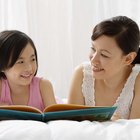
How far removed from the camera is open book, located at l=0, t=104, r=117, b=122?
969 millimetres

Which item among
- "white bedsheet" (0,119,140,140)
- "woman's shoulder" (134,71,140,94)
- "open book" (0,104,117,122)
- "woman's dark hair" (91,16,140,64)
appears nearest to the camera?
"white bedsheet" (0,119,140,140)

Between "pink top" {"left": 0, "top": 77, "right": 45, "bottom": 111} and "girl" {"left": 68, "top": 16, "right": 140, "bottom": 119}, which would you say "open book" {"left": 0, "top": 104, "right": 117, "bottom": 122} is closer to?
"girl" {"left": 68, "top": 16, "right": 140, "bottom": 119}

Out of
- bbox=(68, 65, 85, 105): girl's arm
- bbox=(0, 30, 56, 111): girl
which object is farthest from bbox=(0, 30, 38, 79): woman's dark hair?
bbox=(68, 65, 85, 105): girl's arm

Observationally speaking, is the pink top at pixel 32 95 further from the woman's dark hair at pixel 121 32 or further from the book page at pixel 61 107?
the book page at pixel 61 107

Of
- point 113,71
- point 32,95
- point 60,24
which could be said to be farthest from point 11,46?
point 60,24

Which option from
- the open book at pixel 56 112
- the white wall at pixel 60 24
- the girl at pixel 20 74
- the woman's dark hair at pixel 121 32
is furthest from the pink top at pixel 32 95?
the white wall at pixel 60 24

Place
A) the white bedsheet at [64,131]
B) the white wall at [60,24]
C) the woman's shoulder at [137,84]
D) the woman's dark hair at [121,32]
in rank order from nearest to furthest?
the white bedsheet at [64,131] → the woman's dark hair at [121,32] → the woman's shoulder at [137,84] → the white wall at [60,24]

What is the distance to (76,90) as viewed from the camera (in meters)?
1.48

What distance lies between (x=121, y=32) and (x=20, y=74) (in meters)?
0.47

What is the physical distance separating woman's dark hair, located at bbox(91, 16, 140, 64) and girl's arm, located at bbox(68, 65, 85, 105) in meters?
0.23

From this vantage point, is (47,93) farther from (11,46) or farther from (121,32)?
(121,32)

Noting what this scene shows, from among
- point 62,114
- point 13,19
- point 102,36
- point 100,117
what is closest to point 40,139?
point 62,114

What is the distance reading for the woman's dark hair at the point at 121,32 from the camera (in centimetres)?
132

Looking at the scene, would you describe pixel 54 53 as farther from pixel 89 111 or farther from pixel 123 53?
pixel 89 111
